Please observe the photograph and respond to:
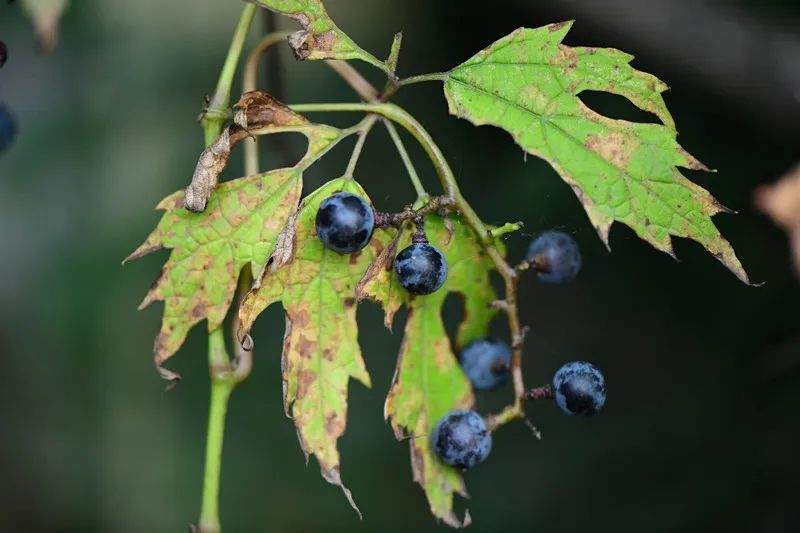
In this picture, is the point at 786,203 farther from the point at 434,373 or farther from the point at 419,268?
the point at 419,268

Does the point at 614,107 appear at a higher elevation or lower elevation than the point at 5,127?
higher

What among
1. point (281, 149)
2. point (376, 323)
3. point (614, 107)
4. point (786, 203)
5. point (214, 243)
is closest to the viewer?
point (214, 243)

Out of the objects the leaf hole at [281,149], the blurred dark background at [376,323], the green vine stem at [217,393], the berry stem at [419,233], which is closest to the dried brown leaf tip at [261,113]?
the green vine stem at [217,393]

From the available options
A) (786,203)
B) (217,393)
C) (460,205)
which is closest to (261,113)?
(460,205)

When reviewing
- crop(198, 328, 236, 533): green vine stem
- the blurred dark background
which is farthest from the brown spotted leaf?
the blurred dark background

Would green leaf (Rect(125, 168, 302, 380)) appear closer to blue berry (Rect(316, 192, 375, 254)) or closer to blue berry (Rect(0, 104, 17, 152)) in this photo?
blue berry (Rect(316, 192, 375, 254))

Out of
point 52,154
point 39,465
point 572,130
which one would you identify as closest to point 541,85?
point 572,130

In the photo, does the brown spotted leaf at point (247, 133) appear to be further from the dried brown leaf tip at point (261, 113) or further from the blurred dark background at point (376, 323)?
the blurred dark background at point (376, 323)
